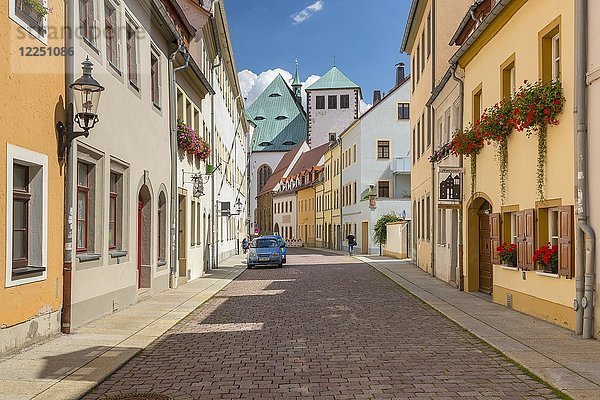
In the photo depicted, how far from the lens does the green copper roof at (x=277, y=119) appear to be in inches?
4392

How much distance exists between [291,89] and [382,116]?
245 feet

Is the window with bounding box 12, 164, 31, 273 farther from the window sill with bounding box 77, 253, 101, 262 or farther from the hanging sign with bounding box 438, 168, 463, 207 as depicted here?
the hanging sign with bounding box 438, 168, 463, 207

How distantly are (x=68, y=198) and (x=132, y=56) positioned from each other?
6026 mm

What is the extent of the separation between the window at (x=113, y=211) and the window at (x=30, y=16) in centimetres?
465

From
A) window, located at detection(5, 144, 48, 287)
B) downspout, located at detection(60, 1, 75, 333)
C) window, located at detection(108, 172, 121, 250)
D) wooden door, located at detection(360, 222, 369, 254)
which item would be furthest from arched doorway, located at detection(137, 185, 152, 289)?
wooden door, located at detection(360, 222, 369, 254)

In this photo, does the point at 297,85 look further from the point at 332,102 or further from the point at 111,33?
the point at 111,33

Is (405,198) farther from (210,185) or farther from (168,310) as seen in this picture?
(168,310)

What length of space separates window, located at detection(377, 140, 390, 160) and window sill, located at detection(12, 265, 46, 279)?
42652 millimetres

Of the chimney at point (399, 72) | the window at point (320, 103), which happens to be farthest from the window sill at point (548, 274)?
the window at point (320, 103)

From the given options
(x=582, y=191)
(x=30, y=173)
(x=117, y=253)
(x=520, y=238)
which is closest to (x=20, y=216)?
(x=30, y=173)

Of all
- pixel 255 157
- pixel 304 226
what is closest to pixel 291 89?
pixel 255 157

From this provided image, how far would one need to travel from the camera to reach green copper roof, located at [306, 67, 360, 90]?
319 ft

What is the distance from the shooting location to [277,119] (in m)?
116

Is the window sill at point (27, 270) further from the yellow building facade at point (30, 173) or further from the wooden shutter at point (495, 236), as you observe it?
the wooden shutter at point (495, 236)
